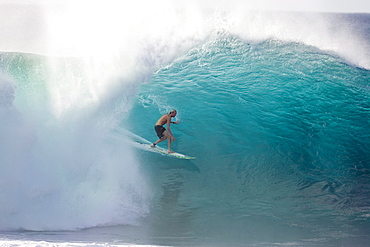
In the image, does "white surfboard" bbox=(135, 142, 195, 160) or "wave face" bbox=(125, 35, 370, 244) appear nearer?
"wave face" bbox=(125, 35, 370, 244)

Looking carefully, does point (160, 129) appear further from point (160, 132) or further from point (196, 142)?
point (196, 142)

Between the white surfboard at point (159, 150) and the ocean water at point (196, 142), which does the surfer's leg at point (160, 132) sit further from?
the ocean water at point (196, 142)

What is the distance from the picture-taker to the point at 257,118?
877cm

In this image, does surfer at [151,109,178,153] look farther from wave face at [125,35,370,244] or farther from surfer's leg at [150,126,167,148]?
wave face at [125,35,370,244]

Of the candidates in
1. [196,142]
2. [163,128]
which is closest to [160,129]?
[163,128]

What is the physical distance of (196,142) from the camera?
8008 mm

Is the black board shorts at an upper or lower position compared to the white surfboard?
upper

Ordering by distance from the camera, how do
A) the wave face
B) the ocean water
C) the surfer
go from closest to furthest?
1. the ocean water
2. the wave face
3. the surfer

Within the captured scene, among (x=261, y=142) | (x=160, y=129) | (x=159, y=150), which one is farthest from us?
(x=261, y=142)

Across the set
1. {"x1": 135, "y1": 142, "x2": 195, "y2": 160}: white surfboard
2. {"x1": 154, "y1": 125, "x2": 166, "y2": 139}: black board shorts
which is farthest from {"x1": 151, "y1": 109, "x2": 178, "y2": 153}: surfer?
{"x1": 135, "y1": 142, "x2": 195, "y2": 160}: white surfboard

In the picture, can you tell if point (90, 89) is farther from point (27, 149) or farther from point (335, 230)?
point (335, 230)

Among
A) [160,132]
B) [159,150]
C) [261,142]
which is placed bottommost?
[159,150]

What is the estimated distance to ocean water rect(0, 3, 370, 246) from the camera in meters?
5.54

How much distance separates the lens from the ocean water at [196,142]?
5.54m
